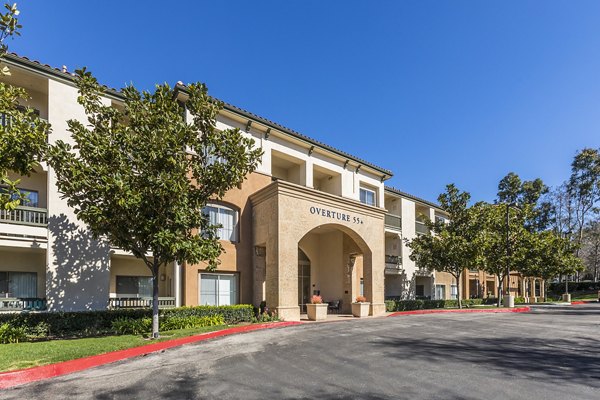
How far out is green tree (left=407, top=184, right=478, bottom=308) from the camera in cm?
3052

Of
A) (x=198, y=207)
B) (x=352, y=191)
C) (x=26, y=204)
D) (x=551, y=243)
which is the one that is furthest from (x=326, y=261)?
(x=551, y=243)

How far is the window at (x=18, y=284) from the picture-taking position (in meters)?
17.1

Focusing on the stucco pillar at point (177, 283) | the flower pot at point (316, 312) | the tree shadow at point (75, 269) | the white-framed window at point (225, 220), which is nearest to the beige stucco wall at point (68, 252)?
the tree shadow at point (75, 269)

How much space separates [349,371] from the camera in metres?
8.95

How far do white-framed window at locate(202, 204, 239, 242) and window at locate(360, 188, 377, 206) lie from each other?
467 inches

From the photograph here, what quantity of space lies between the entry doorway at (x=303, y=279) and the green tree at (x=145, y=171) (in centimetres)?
1258

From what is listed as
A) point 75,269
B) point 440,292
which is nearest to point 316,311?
point 75,269

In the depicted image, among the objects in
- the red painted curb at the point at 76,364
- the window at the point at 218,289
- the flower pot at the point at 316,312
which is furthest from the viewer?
the flower pot at the point at 316,312

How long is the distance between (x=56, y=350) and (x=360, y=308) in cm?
1609

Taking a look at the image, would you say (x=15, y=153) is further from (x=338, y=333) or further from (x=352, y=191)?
(x=352, y=191)

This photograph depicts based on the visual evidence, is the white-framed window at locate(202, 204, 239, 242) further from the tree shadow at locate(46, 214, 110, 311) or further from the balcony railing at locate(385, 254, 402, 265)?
the balcony railing at locate(385, 254, 402, 265)

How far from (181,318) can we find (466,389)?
13.0 meters

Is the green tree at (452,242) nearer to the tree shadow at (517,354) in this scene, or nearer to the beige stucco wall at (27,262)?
the tree shadow at (517,354)

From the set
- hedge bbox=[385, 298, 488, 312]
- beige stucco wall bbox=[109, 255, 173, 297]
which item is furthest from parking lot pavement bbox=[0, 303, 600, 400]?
hedge bbox=[385, 298, 488, 312]
